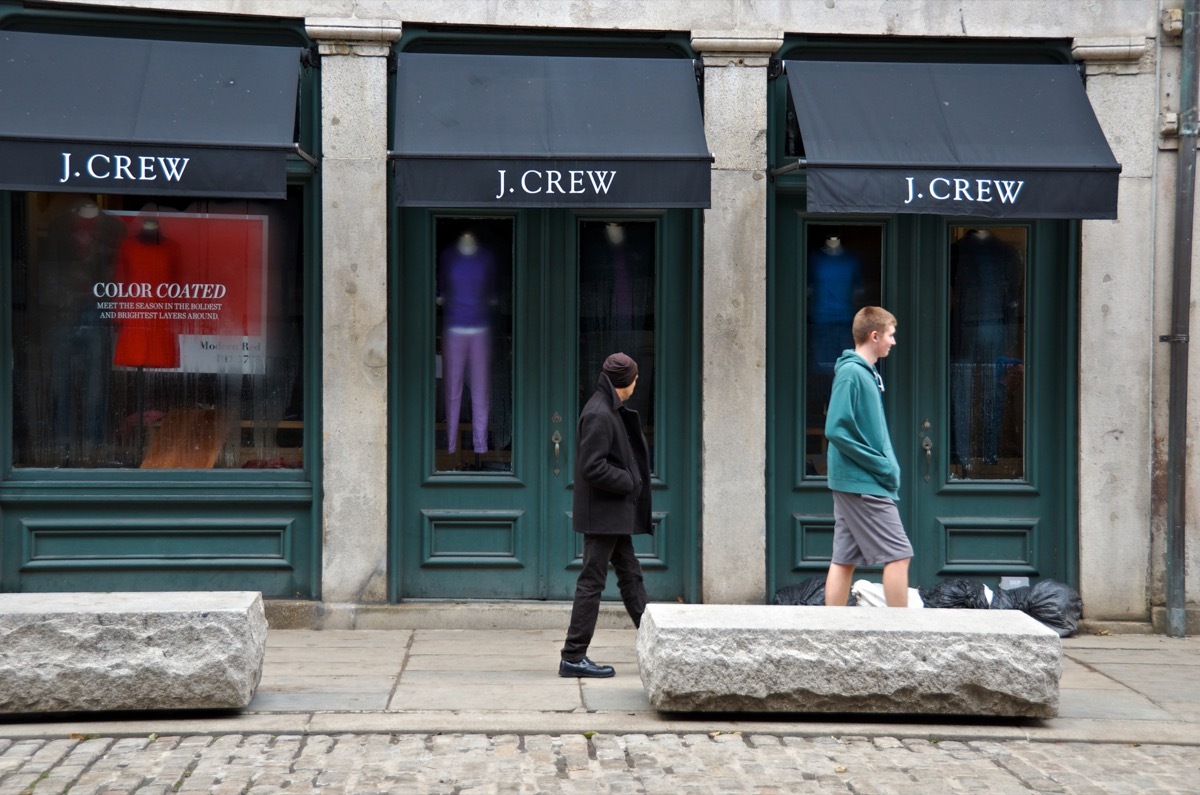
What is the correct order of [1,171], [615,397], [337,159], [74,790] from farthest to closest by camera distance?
[337,159]
[1,171]
[615,397]
[74,790]

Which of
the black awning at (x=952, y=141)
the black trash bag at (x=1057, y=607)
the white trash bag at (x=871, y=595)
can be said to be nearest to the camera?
the black awning at (x=952, y=141)

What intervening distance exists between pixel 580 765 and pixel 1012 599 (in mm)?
4251

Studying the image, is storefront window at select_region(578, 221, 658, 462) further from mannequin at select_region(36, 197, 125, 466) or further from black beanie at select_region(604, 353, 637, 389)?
mannequin at select_region(36, 197, 125, 466)

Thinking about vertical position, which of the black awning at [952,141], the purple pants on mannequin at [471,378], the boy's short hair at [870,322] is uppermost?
the black awning at [952,141]

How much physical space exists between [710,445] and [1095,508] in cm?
266

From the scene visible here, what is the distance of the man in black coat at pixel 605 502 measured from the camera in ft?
22.4

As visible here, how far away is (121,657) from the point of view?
5980 millimetres

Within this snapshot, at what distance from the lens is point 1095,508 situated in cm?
879

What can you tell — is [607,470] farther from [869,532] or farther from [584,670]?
[869,532]

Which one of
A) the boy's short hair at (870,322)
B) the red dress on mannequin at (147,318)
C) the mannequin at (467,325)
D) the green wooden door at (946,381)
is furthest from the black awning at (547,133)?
the red dress on mannequin at (147,318)

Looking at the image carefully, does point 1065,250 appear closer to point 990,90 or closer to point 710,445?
point 990,90

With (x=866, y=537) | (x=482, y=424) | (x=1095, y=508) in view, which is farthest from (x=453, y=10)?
(x=1095, y=508)

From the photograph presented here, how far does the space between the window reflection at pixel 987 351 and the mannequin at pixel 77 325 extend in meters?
5.80

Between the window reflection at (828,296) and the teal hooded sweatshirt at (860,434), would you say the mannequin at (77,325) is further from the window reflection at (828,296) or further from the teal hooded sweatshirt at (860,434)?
the teal hooded sweatshirt at (860,434)
